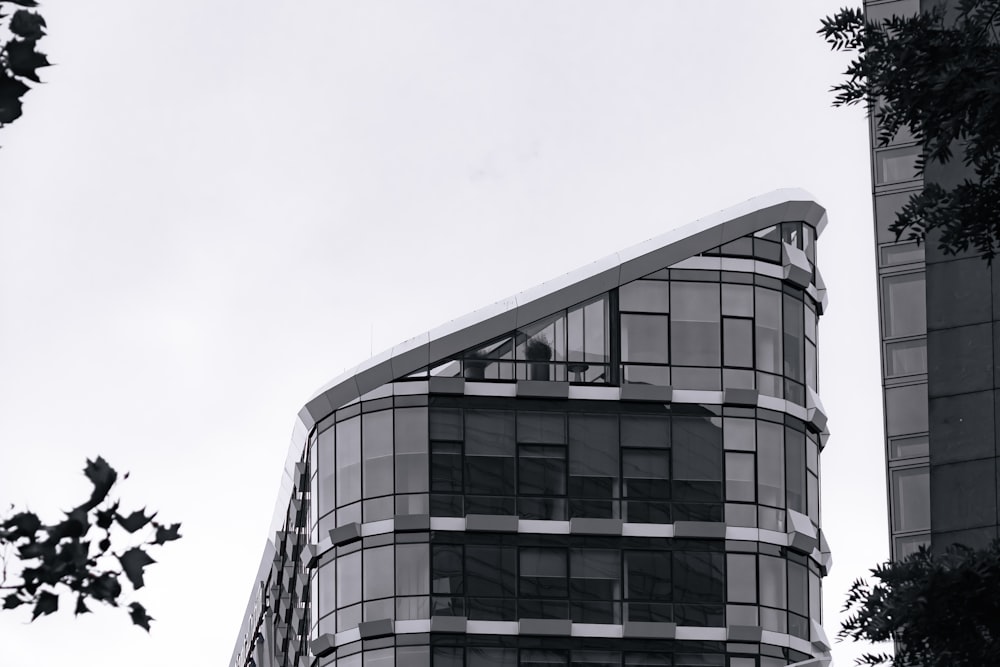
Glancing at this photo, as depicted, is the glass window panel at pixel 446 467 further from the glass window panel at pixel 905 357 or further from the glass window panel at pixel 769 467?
the glass window panel at pixel 905 357

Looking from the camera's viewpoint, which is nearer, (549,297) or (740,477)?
(740,477)

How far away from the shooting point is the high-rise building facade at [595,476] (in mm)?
50094

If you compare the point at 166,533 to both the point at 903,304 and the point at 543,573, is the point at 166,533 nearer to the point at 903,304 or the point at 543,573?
the point at 903,304

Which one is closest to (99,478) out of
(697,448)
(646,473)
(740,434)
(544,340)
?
(646,473)

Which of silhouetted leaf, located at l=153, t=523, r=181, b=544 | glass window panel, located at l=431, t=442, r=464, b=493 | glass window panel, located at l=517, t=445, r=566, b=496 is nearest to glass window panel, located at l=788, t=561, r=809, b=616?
glass window panel, located at l=517, t=445, r=566, b=496

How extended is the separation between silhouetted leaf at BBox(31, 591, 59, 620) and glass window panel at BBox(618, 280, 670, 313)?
4263 centimetres

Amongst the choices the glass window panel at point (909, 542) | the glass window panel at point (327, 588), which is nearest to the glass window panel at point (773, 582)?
the glass window panel at point (327, 588)

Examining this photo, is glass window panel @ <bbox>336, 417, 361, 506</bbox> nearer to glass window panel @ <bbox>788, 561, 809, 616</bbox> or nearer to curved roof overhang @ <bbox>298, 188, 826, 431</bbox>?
curved roof overhang @ <bbox>298, 188, 826, 431</bbox>

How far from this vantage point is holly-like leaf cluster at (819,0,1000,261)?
1588cm

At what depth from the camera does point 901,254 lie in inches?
1688

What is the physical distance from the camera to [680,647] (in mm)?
49844

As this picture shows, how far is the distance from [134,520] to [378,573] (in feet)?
136

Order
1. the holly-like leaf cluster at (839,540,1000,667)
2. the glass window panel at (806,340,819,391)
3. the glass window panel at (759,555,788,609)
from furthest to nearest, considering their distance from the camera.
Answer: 1. the glass window panel at (806,340,819,391)
2. the glass window panel at (759,555,788,609)
3. the holly-like leaf cluster at (839,540,1000,667)

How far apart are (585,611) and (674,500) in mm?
3845
